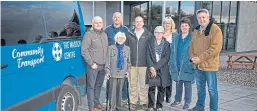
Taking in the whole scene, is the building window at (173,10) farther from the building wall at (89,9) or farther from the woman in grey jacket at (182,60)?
the woman in grey jacket at (182,60)

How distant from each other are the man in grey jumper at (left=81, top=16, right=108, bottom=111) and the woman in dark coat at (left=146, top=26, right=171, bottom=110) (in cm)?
79

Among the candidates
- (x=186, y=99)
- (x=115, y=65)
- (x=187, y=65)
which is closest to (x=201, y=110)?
(x=186, y=99)

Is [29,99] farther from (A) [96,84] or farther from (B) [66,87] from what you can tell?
(A) [96,84]

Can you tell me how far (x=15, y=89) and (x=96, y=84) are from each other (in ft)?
6.62

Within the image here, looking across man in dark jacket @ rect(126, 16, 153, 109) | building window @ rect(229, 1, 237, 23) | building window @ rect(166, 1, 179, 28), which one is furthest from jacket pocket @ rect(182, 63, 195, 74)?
building window @ rect(229, 1, 237, 23)

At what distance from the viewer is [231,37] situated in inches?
679

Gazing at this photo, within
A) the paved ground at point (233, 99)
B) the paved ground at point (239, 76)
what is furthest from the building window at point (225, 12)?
the paved ground at point (233, 99)

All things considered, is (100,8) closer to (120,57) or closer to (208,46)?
(120,57)

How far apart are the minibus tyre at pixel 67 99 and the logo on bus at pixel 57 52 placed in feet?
1.80

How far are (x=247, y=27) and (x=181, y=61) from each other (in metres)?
14.8

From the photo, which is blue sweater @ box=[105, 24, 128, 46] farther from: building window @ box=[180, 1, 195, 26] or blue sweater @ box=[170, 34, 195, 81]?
building window @ box=[180, 1, 195, 26]

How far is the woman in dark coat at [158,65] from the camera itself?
15.4ft

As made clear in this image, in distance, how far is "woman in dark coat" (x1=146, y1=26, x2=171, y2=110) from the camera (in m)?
4.68

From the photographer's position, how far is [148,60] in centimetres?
471
